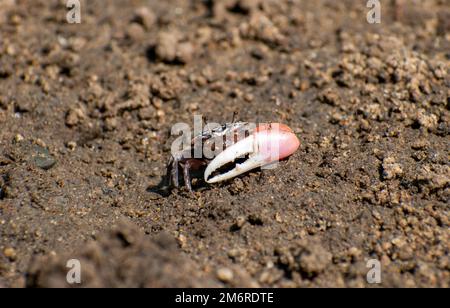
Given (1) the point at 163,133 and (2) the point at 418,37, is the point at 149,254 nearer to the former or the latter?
(1) the point at 163,133

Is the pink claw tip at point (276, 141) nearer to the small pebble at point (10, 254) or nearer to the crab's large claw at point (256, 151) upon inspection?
the crab's large claw at point (256, 151)

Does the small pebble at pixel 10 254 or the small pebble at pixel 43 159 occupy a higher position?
the small pebble at pixel 43 159

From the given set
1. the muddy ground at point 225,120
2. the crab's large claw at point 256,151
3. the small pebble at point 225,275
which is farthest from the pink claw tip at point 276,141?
the small pebble at point 225,275

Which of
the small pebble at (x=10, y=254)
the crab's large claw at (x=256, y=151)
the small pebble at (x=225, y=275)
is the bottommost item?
the small pebble at (x=225, y=275)

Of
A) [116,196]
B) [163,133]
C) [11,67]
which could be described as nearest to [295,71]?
[163,133]

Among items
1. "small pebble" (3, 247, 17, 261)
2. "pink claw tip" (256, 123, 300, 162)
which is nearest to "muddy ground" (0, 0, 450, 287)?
"small pebble" (3, 247, 17, 261)

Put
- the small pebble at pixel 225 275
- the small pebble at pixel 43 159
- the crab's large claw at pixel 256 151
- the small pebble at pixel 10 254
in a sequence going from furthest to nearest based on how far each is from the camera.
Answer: the small pebble at pixel 43 159 → the crab's large claw at pixel 256 151 → the small pebble at pixel 10 254 → the small pebble at pixel 225 275
